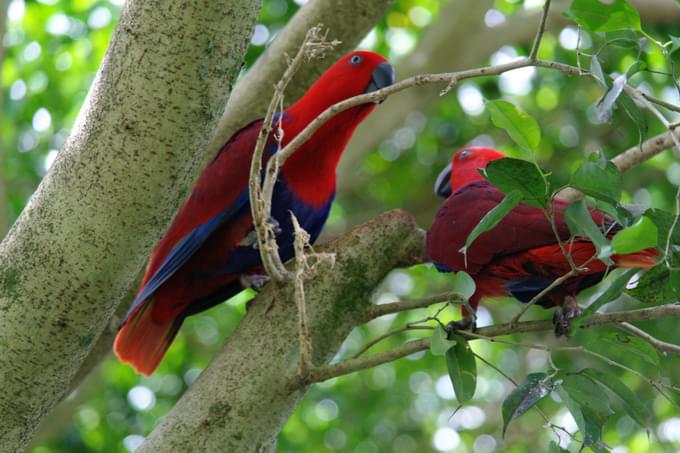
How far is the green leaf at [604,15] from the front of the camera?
5.25 feet

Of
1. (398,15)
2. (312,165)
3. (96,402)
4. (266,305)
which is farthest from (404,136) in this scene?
(266,305)

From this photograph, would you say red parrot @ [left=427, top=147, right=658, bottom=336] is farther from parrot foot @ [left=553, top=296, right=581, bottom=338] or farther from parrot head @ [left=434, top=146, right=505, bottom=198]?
parrot head @ [left=434, top=146, right=505, bottom=198]

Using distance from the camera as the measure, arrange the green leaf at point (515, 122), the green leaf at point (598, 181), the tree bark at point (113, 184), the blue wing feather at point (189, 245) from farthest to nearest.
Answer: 1. the blue wing feather at point (189, 245)
2. the tree bark at point (113, 184)
3. the green leaf at point (515, 122)
4. the green leaf at point (598, 181)

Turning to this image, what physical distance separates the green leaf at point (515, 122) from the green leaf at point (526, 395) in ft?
1.48

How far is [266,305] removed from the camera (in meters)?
2.23

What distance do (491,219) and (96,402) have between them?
5146 mm

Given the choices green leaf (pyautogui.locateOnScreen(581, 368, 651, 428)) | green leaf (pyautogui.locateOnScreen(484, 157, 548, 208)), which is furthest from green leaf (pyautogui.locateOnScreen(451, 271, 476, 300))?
green leaf (pyautogui.locateOnScreen(581, 368, 651, 428))

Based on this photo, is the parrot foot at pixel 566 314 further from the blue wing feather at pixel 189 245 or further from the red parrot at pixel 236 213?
the blue wing feather at pixel 189 245

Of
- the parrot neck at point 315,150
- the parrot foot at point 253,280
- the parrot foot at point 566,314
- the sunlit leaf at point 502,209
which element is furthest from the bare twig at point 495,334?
the parrot neck at point 315,150

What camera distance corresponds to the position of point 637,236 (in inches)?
53.5

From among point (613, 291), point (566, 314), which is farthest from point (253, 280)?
point (613, 291)

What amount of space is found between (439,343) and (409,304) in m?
0.43

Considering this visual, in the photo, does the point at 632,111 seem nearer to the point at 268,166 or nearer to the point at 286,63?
the point at 268,166

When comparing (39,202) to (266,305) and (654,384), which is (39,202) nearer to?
(266,305)
